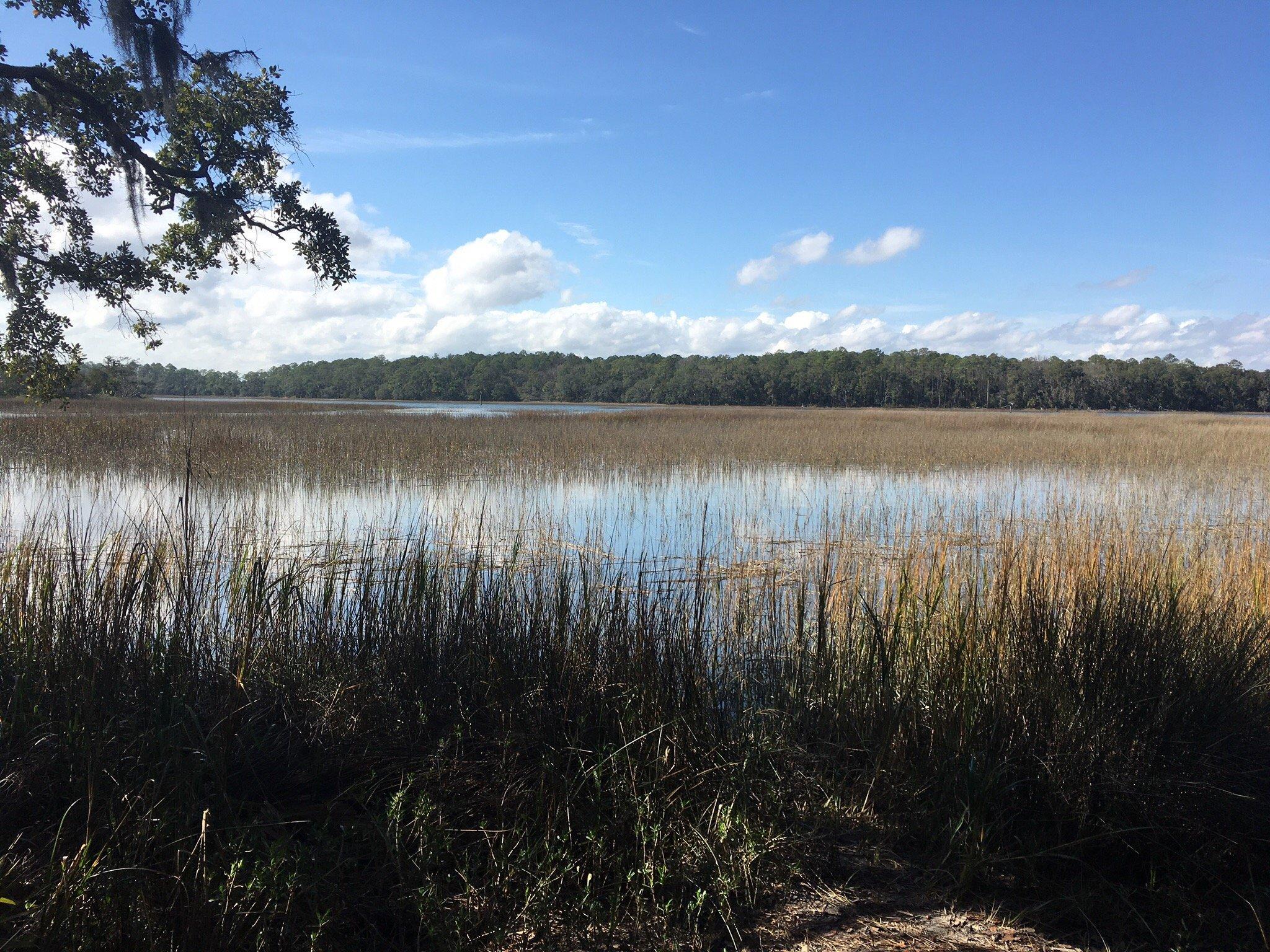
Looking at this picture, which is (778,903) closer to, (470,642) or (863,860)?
(863,860)

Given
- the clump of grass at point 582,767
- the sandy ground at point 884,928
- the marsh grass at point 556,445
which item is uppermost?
the marsh grass at point 556,445

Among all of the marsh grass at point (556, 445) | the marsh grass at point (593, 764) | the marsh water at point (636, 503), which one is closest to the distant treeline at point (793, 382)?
the marsh grass at point (556, 445)

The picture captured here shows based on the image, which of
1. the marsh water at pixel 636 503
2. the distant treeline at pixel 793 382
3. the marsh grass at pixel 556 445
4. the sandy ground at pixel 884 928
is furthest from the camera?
the distant treeline at pixel 793 382

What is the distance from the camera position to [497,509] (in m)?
10.8

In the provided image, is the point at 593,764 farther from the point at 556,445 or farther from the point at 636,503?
the point at 556,445

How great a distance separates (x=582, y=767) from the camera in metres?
2.91

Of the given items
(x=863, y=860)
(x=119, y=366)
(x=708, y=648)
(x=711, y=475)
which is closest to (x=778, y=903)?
(x=863, y=860)

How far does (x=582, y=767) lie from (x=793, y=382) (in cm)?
8668

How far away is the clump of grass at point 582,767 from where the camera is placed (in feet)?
7.92

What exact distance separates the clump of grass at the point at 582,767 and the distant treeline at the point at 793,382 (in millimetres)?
72887

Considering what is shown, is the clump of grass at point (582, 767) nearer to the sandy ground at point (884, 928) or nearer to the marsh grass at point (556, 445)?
the sandy ground at point (884, 928)

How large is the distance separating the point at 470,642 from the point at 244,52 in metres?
6.73

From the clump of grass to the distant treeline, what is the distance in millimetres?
72887

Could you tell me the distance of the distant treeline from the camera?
3132 inches
